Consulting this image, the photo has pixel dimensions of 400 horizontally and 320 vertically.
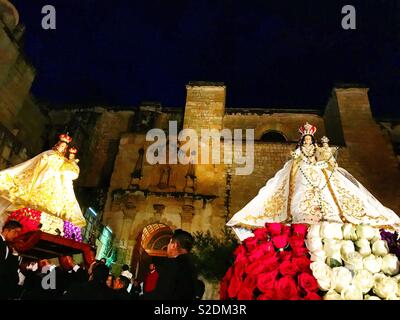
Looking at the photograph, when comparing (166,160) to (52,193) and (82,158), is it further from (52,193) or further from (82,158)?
(52,193)

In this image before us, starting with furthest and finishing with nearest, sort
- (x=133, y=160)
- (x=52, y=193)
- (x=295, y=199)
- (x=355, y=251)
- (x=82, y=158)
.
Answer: (x=82, y=158), (x=133, y=160), (x=52, y=193), (x=295, y=199), (x=355, y=251)

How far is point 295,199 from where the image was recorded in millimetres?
4418

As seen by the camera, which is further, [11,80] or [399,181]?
[399,181]

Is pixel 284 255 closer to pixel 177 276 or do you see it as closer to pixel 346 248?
pixel 346 248

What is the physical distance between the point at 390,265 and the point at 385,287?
0.85 feet

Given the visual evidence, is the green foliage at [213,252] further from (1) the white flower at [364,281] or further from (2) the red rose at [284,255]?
(1) the white flower at [364,281]

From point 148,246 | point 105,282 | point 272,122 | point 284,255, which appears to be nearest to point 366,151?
point 272,122

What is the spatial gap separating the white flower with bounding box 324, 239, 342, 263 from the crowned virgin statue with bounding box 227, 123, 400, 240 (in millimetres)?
1092

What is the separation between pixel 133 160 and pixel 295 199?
45.0 ft

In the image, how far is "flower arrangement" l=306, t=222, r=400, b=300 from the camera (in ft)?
7.68

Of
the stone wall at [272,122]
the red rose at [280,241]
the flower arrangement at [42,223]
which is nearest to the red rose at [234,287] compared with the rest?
the red rose at [280,241]

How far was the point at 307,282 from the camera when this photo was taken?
234 cm

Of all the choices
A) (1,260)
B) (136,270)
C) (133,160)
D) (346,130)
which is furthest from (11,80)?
(346,130)

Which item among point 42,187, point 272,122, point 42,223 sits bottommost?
point 42,223
